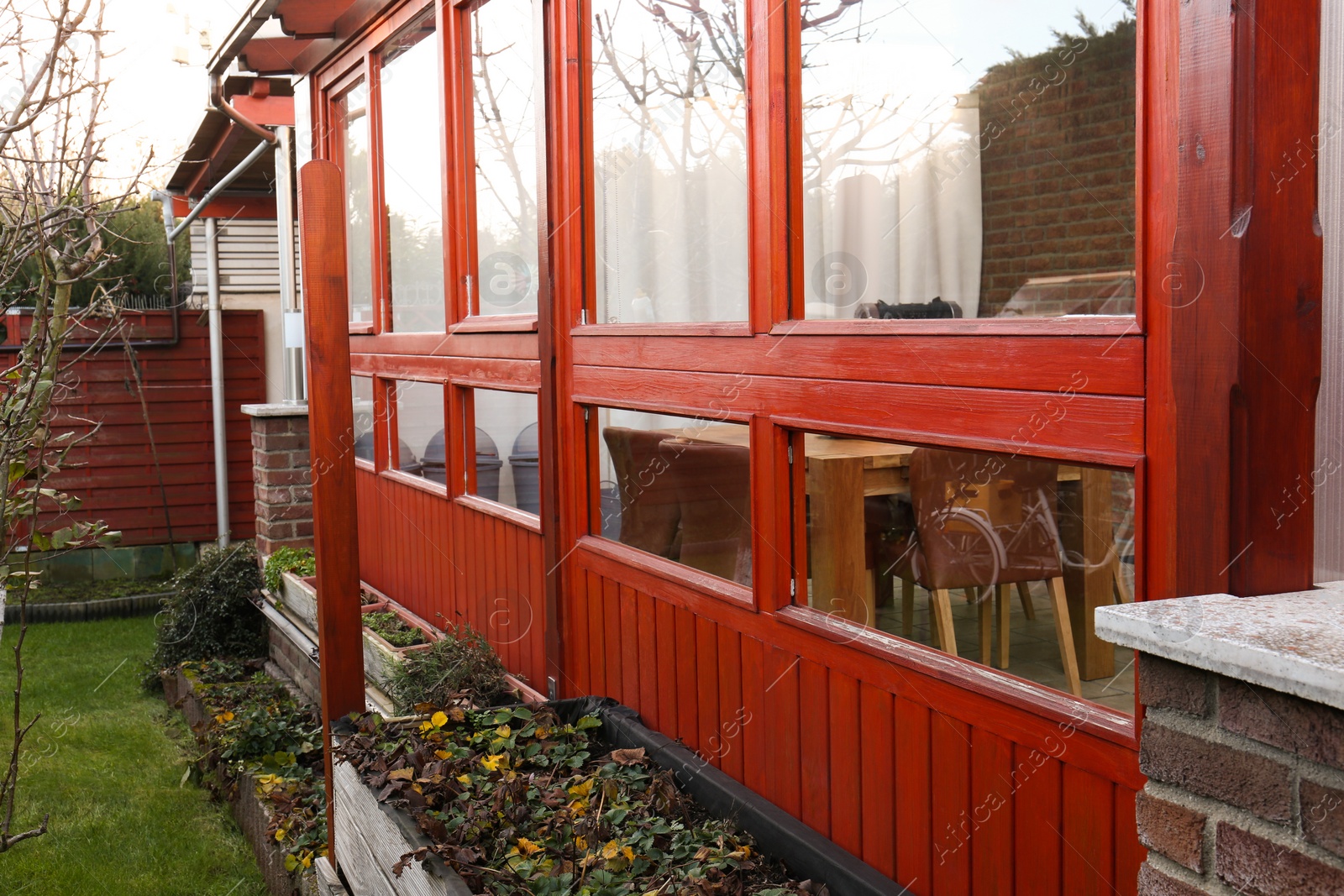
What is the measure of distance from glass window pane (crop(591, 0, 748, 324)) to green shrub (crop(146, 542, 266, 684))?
4.24 meters

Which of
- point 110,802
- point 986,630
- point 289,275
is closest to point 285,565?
point 110,802

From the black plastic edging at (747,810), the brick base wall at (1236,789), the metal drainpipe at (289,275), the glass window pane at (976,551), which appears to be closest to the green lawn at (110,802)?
the black plastic edging at (747,810)

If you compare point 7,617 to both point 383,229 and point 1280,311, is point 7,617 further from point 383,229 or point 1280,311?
point 1280,311

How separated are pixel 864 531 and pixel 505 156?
250 centimetres

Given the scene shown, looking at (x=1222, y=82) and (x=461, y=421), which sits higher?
(x=1222, y=82)

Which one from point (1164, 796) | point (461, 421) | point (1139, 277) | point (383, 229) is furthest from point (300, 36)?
point (1164, 796)

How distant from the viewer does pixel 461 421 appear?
5207mm

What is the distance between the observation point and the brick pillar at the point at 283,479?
7328 mm

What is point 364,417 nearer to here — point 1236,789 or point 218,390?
point 218,390

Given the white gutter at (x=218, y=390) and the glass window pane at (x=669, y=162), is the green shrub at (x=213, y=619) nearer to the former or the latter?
the white gutter at (x=218, y=390)

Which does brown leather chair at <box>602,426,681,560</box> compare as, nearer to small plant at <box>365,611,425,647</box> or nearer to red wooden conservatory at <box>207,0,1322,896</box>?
red wooden conservatory at <box>207,0,1322,896</box>

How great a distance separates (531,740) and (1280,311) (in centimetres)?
260

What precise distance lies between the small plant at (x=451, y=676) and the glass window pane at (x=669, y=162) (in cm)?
142

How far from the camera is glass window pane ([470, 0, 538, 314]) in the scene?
14.7ft
